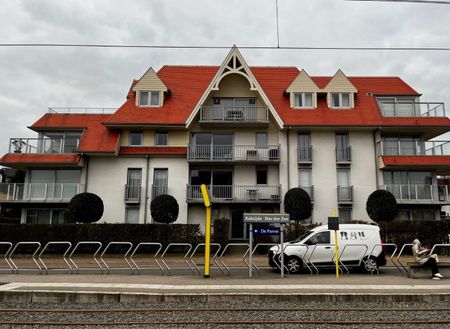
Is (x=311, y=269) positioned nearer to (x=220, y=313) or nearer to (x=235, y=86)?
(x=220, y=313)

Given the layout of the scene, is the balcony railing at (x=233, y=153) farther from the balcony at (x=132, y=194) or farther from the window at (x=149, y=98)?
the window at (x=149, y=98)

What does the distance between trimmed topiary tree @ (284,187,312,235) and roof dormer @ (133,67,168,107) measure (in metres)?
13.1

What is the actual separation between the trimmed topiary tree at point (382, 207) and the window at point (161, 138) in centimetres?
1509

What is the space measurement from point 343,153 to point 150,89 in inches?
615

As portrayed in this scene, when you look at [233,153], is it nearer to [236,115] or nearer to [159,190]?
[236,115]

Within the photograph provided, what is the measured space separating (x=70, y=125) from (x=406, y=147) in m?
25.5

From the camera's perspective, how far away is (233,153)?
27.6 m

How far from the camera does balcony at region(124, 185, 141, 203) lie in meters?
27.3

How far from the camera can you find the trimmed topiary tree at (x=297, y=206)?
A: 23844 millimetres

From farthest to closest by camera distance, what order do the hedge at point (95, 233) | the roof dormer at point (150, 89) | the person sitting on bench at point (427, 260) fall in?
1. the roof dormer at point (150, 89)
2. the hedge at point (95, 233)
3. the person sitting on bench at point (427, 260)

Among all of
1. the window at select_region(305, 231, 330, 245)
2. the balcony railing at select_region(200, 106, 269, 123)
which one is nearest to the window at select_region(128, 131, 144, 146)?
the balcony railing at select_region(200, 106, 269, 123)

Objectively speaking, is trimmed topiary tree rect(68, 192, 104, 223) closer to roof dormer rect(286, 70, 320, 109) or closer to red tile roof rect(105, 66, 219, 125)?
red tile roof rect(105, 66, 219, 125)

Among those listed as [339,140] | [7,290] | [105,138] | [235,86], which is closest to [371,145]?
[339,140]

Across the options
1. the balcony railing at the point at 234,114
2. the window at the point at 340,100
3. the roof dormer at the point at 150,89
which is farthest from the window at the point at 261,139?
the roof dormer at the point at 150,89
